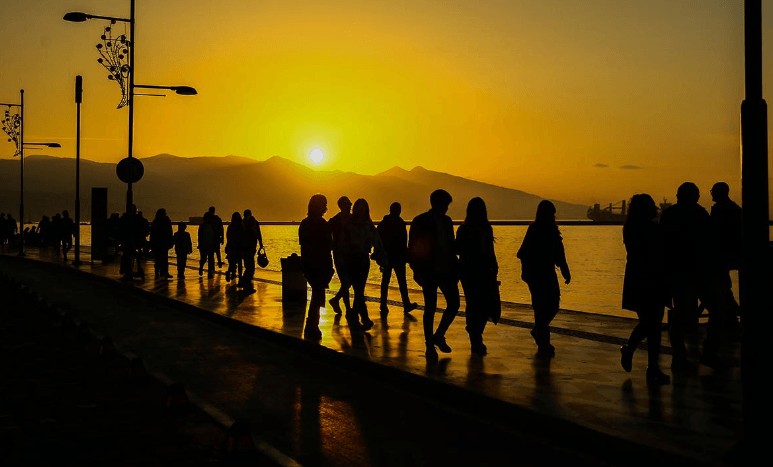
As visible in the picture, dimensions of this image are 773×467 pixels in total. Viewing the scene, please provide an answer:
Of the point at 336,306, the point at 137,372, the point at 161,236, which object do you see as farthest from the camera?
the point at 161,236

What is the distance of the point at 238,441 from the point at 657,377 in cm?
454

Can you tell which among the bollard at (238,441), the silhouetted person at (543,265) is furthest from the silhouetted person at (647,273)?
the bollard at (238,441)

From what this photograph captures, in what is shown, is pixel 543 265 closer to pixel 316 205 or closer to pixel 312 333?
pixel 316 205

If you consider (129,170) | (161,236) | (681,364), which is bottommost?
(681,364)

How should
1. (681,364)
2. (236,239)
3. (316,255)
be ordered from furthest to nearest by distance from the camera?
(236,239), (316,255), (681,364)

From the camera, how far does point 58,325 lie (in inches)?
625

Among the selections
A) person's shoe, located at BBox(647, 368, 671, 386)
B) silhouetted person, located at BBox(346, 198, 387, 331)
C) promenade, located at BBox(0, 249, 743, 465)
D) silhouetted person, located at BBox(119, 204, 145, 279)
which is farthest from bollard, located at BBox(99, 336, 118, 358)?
silhouetted person, located at BBox(119, 204, 145, 279)

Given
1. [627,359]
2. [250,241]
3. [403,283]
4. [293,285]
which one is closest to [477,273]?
[627,359]

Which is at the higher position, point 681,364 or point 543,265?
point 543,265

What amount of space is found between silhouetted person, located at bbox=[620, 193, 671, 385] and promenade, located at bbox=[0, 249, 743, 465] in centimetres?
53

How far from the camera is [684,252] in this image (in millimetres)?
10359

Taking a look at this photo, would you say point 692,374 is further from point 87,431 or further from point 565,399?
point 87,431

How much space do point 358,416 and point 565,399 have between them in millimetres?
1756

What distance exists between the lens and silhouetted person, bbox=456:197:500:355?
11.7 metres
